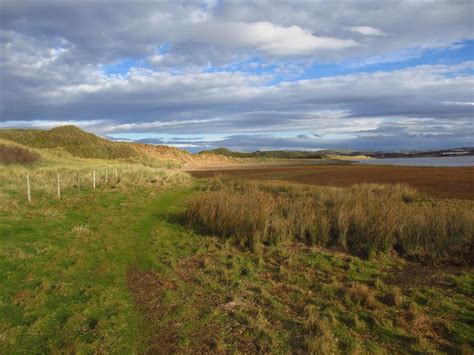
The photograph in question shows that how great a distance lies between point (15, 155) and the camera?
40156 millimetres

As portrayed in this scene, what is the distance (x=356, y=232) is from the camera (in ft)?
36.7

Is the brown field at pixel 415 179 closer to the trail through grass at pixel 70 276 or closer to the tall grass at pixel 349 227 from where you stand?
the tall grass at pixel 349 227

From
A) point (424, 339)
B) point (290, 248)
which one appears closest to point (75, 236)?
point (290, 248)

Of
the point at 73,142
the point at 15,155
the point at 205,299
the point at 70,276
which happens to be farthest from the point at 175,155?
the point at 205,299

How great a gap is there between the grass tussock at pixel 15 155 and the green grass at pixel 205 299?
31.3 metres

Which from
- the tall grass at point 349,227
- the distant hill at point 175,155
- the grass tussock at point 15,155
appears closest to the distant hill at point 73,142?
the distant hill at point 175,155

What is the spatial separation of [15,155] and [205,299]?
4020 cm

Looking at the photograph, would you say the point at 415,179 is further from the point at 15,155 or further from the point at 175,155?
the point at 175,155

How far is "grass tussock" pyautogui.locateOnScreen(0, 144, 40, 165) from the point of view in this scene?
38166 millimetres

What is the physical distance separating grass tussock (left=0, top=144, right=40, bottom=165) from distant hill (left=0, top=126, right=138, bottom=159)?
22707mm

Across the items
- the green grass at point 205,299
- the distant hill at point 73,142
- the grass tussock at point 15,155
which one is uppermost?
the distant hill at point 73,142

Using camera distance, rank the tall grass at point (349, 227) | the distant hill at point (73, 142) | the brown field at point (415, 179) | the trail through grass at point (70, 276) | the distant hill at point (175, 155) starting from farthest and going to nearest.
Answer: the distant hill at point (175, 155) → the distant hill at point (73, 142) → the brown field at point (415, 179) → the tall grass at point (349, 227) → the trail through grass at point (70, 276)

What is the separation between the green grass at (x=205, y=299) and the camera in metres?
5.22

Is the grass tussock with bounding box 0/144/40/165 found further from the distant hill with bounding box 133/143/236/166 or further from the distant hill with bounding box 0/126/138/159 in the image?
the distant hill with bounding box 133/143/236/166
